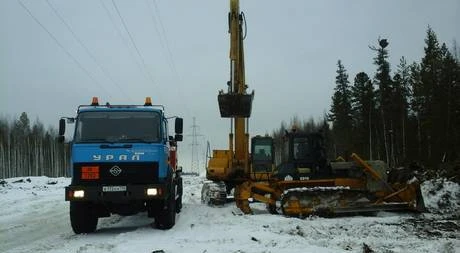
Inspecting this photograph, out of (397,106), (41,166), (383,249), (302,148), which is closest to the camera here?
(383,249)

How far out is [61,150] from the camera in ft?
325

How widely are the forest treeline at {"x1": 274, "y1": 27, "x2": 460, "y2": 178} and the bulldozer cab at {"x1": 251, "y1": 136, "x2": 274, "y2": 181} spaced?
16979mm

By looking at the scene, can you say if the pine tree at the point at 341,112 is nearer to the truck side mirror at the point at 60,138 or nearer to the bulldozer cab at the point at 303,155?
the bulldozer cab at the point at 303,155

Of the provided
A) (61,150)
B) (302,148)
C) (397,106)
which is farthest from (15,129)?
(302,148)

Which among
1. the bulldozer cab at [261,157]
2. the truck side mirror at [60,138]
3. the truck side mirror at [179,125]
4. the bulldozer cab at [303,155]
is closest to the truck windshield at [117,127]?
the truck side mirror at [60,138]

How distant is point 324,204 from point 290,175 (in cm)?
196

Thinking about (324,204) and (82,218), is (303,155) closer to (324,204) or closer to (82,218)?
(324,204)

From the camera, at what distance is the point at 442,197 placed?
19500 millimetres

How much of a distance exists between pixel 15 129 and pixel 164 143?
95.4 m

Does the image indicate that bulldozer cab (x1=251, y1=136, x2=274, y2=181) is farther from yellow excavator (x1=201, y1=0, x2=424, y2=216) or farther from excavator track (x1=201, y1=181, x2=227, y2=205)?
excavator track (x1=201, y1=181, x2=227, y2=205)

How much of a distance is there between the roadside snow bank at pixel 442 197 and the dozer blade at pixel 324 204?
159cm

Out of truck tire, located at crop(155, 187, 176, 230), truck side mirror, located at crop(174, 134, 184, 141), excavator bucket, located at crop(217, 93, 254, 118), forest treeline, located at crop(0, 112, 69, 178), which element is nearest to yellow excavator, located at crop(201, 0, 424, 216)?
excavator bucket, located at crop(217, 93, 254, 118)

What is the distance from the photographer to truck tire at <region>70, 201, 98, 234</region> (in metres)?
13.7

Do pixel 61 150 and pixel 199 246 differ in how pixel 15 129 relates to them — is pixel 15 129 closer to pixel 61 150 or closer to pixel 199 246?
pixel 61 150
